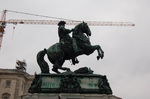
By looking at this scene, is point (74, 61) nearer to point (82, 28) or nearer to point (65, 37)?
point (65, 37)

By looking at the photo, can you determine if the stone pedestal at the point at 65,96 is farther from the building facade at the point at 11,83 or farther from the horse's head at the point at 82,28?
the building facade at the point at 11,83

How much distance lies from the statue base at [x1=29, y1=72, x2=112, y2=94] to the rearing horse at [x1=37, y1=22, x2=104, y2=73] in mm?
986

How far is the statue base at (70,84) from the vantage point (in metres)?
17.2

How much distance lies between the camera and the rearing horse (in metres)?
18.6

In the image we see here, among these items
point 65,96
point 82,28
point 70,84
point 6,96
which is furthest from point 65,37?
point 6,96

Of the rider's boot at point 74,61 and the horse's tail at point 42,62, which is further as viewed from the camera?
the rider's boot at point 74,61

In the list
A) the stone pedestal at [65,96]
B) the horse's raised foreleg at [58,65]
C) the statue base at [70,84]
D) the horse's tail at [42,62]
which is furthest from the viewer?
the horse's tail at [42,62]

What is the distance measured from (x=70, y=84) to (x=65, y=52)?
7.20 feet

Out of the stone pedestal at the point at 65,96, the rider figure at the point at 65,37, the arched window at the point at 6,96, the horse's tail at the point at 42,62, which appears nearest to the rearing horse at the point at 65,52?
the horse's tail at the point at 42,62

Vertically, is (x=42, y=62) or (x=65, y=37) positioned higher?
(x=65, y=37)

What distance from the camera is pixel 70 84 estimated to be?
17344 millimetres

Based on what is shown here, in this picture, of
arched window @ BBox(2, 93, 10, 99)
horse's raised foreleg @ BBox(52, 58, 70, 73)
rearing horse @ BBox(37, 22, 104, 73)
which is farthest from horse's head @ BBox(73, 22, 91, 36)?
arched window @ BBox(2, 93, 10, 99)

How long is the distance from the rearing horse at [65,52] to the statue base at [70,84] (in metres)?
0.99

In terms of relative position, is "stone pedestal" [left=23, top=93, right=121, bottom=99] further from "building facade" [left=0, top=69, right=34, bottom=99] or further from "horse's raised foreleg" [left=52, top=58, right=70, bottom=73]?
"building facade" [left=0, top=69, right=34, bottom=99]
